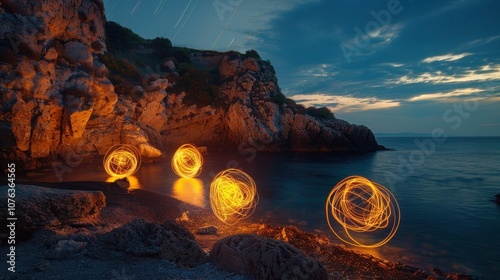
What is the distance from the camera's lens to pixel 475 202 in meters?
22.7

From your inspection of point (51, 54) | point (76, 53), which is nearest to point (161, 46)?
point (76, 53)

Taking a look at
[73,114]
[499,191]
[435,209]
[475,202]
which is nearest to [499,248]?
[435,209]

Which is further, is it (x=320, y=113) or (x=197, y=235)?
(x=320, y=113)

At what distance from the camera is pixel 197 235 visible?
492 inches

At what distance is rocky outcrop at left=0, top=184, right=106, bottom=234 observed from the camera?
916cm

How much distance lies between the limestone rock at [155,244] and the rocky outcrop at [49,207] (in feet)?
8.60

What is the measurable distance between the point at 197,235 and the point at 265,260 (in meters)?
5.82

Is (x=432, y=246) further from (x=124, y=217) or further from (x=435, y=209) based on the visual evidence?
(x=124, y=217)

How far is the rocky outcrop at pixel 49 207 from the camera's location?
361 inches

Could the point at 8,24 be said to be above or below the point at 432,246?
above

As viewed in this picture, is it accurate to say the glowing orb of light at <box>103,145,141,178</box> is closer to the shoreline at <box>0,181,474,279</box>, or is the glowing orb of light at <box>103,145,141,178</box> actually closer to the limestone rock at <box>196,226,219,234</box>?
the shoreline at <box>0,181,474,279</box>

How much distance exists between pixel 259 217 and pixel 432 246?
853 cm

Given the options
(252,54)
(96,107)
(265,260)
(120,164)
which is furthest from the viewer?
(252,54)

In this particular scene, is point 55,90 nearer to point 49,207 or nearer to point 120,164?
point 120,164
